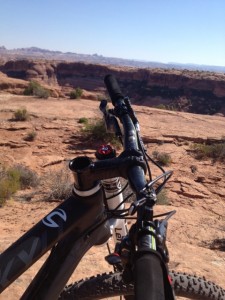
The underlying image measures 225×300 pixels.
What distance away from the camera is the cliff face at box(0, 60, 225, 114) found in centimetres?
4265

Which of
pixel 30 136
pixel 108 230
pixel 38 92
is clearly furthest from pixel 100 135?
pixel 108 230

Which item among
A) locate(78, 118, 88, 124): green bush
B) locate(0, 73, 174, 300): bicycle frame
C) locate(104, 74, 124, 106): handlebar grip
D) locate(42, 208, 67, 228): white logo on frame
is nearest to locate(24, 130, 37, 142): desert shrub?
locate(78, 118, 88, 124): green bush

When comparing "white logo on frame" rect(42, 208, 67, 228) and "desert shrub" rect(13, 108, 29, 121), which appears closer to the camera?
"white logo on frame" rect(42, 208, 67, 228)

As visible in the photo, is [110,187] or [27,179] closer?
[110,187]

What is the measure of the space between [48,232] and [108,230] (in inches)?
14.9

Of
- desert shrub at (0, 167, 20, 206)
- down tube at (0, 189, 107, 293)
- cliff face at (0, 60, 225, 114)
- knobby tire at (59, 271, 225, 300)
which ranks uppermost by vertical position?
down tube at (0, 189, 107, 293)

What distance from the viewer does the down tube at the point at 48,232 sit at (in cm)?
115

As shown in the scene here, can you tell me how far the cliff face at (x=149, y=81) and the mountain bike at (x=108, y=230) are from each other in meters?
36.7

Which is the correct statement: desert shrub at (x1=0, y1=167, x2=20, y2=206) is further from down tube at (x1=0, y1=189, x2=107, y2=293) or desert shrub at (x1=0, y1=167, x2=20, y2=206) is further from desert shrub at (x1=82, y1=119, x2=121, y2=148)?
down tube at (x1=0, y1=189, x2=107, y2=293)

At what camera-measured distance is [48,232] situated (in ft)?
3.93

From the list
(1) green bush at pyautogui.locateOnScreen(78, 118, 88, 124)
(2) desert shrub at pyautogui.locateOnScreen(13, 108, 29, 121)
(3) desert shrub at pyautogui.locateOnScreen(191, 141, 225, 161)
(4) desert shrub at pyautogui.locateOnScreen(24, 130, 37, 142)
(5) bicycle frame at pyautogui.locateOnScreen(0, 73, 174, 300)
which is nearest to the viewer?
(5) bicycle frame at pyautogui.locateOnScreen(0, 73, 174, 300)

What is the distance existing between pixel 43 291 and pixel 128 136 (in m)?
0.69

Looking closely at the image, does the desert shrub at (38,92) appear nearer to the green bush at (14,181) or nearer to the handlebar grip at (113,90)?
the green bush at (14,181)

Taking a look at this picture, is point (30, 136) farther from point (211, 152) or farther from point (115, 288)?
point (115, 288)
